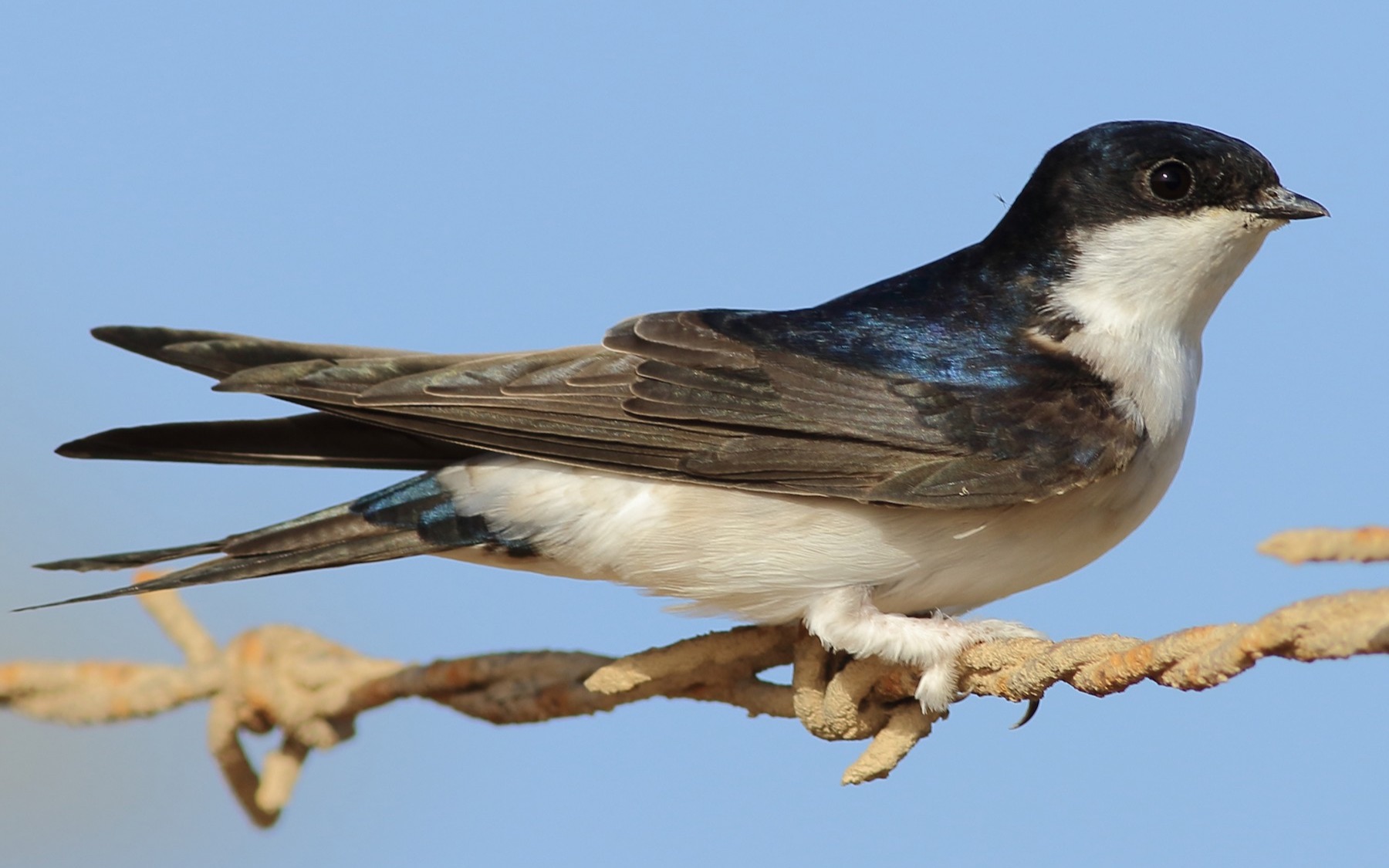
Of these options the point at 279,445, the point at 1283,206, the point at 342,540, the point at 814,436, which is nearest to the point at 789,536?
the point at 814,436

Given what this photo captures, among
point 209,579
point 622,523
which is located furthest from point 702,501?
point 209,579

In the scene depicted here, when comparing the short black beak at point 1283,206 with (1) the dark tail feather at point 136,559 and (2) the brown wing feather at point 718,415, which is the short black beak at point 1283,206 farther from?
(1) the dark tail feather at point 136,559

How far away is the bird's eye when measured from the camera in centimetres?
286

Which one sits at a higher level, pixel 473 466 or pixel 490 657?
pixel 473 466

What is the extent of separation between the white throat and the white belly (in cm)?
19

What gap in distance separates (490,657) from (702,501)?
0.45 meters

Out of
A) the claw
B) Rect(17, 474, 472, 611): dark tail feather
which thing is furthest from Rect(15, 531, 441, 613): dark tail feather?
the claw

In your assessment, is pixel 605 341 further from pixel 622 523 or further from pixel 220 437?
pixel 220 437

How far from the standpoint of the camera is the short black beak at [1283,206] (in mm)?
2787

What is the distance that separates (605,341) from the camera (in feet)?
9.11

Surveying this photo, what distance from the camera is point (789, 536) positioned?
2.59m

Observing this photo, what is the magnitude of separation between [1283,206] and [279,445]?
1.78m

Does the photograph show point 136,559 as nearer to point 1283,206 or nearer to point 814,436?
point 814,436

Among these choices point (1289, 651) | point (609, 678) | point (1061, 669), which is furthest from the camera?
point (609, 678)
